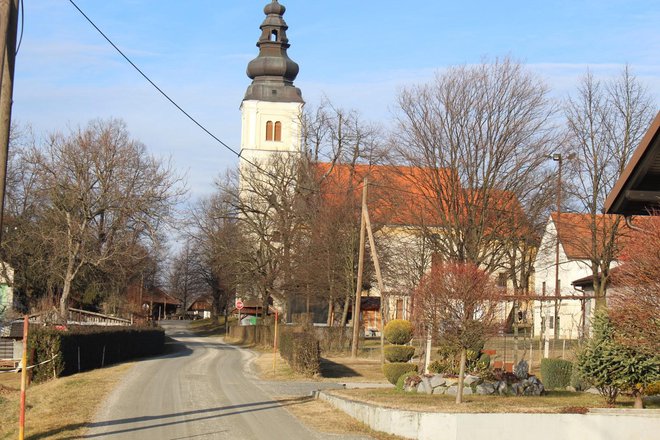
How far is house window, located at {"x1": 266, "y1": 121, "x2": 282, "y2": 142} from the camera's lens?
7981cm

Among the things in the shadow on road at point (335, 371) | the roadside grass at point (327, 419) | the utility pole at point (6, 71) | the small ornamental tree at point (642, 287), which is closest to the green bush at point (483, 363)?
the roadside grass at point (327, 419)

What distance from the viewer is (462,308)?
1689 centimetres

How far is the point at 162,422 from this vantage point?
53.4 feet

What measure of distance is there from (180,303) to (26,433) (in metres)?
117

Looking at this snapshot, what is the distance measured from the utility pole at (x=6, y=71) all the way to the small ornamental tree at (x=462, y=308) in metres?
8.75

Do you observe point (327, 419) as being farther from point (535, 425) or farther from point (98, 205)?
point (98, 205)

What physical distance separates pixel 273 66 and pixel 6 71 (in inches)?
2599

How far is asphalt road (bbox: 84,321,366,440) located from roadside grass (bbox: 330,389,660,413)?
1.92 m

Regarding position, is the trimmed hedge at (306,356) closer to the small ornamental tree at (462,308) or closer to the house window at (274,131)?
the small ornamental tree at (462,308)

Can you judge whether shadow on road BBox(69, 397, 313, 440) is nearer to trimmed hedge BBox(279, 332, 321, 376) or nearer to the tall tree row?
trimmed hedge BBox(279, 332, 321, 376)

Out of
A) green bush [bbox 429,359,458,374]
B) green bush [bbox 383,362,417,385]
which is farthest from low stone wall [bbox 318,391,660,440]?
green bush [bbox 383,362,417,385]

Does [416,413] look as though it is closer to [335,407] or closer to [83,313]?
[335,407]

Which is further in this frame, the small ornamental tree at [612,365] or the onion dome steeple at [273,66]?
the onion dome steeple at [273,66]

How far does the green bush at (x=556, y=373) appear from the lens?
21.7 meters
